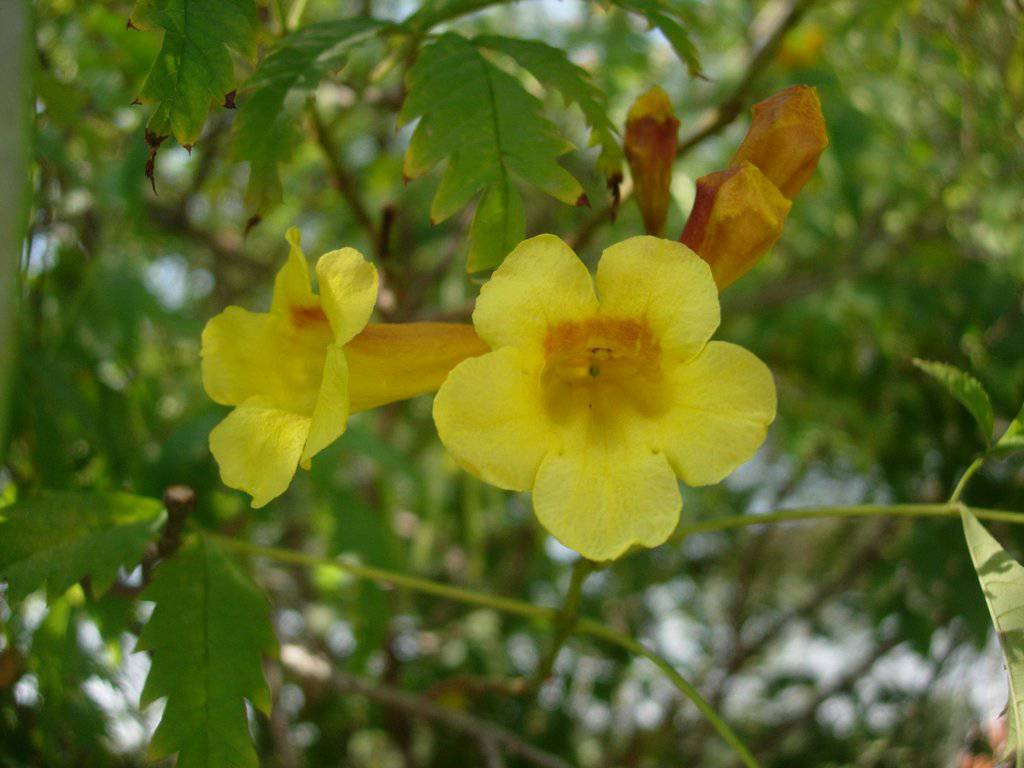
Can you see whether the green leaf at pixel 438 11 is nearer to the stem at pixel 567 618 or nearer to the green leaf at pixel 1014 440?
the stem at pixel 567 618

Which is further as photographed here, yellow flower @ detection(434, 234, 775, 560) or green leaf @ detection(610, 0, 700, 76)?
green leaf @ detection(610, 0, 700, 76)

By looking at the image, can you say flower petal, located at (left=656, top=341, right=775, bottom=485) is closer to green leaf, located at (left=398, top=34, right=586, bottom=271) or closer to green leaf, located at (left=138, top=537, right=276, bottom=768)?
green leaf, located at (left=398, top=34, right=586, bottom=271)

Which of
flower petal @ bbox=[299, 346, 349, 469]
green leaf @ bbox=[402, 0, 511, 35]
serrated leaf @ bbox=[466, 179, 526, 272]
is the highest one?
green leaf @ bbox=[402, 0, 511, 35]

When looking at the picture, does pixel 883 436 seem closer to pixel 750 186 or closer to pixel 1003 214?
pixel 1003 214

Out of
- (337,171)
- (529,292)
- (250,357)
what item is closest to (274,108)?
(250,357)

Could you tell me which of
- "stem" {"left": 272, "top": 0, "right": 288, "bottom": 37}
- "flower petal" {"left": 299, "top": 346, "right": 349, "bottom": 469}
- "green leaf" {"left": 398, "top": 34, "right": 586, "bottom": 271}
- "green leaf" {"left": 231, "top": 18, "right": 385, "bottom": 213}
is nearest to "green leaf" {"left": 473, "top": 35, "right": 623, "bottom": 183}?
"green leaf" {"left": 398, "top": 34, "right": 586, "bottom": 271}

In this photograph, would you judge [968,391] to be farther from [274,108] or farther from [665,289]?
[274,108]
